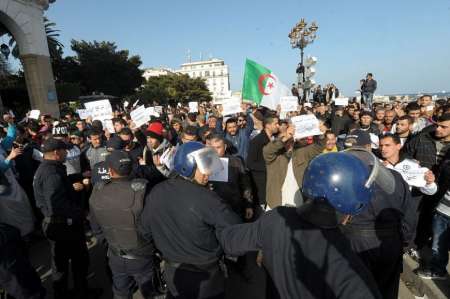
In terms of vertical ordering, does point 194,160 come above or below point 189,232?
above

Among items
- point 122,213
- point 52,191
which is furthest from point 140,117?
point 122,213

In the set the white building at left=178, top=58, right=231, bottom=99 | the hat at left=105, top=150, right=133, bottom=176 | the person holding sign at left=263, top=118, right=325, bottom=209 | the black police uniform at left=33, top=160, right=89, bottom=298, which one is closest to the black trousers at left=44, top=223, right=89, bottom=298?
the black police uniform at left=33, top=160, right=89, bottom=298

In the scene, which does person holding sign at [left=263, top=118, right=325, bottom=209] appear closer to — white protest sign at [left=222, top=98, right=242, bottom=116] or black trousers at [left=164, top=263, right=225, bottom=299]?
black trousers at [left=164, top=263, right=225, bottom=299]

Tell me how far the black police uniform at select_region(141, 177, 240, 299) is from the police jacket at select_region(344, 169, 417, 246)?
42.1 inches

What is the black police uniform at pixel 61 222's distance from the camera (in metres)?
3.14

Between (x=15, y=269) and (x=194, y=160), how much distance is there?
7.00ft

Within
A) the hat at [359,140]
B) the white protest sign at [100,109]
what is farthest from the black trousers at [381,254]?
the white protest sign at [100,109]

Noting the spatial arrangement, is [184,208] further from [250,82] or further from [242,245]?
[250,82]

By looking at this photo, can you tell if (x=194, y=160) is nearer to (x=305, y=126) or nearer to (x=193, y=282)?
(x=193, y=282)

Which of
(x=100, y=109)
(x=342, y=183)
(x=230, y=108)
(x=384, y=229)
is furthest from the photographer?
(x=100, y=109)

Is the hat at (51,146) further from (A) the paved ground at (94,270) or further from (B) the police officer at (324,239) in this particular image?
(B) the police officer at (324,239)

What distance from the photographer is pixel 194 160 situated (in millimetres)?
2080

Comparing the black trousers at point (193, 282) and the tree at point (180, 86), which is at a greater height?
the tree at point (180, 86)

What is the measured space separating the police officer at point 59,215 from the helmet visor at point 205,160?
202 cm
